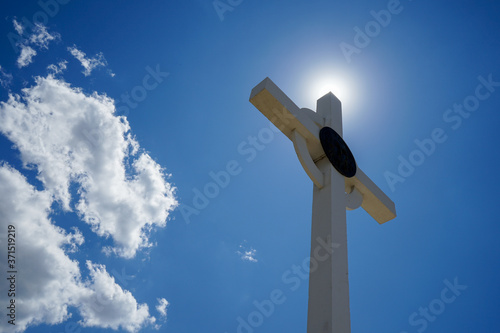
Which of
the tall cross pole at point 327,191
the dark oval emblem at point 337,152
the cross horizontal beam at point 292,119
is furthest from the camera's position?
the dark oval emblem at point 337,152

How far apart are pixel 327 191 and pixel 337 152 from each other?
0.77 metres

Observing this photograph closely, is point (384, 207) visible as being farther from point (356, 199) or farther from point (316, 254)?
point (316, 254)

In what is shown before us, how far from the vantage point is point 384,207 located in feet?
19.6

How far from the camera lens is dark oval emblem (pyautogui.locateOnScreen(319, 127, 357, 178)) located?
5.15 m

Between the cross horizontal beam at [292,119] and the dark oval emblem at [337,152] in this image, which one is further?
the dark oval emblem at [337,152]

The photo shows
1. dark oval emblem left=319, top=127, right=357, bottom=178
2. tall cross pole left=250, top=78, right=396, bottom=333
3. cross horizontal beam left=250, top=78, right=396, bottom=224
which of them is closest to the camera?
tall cross pole left=250, top=78, right=396, bottom=333

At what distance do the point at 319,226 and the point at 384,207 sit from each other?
1932mm

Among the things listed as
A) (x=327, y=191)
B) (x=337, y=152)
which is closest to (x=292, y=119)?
(x=337, y=152)

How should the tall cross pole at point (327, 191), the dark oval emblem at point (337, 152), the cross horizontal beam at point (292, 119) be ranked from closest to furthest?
the tall cross pole at point (327, 191) → the cross horizontal beam at point (292, 119) → the dark oval emblem at point (337, 152)

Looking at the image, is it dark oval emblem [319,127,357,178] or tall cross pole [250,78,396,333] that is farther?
dark oval emblem [319,127,357,178]

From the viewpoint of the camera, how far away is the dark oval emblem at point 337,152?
5.15 m

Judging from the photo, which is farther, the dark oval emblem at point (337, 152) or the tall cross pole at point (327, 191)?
the dark oval emblem at point (337, 152)

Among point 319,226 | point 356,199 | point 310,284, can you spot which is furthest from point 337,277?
point 356,199

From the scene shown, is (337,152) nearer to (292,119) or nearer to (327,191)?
(327,191)
